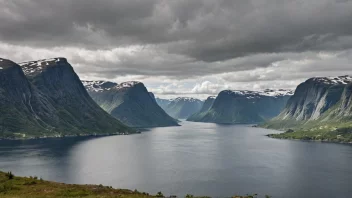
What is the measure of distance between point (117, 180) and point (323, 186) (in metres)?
116

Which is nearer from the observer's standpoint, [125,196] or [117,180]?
[125,196]

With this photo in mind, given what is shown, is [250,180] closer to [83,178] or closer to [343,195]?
[343,195]

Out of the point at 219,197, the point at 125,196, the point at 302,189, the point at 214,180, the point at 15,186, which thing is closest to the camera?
the point at 125,196

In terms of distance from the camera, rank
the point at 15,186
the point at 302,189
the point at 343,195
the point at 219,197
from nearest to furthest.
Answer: the point at 15,186, the point at 219,197, the point at 343,195, the point at 302,189

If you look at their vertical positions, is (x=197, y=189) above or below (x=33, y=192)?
below

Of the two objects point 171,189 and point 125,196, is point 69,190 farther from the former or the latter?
point 171,189

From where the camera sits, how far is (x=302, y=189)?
172m

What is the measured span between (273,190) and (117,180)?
287 ft

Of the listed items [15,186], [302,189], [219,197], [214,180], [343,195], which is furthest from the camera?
[214,180]

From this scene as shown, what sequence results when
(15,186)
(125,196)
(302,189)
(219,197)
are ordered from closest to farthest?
1. (125,196)
2. (15,186)
3. (219,197)
4. (302,189)

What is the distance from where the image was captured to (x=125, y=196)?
92688 millimetres

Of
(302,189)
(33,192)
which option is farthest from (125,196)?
(302,189)

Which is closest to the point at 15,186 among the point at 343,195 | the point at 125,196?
the point at 125,196

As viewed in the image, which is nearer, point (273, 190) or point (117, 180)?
point (273, 190)
